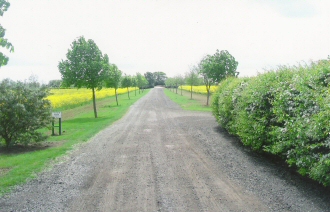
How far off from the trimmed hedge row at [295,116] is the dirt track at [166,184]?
0.62m

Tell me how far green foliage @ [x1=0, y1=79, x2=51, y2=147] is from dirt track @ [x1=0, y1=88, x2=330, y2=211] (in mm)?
3023

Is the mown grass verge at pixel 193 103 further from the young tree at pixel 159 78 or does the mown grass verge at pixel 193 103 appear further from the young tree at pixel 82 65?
the young tree at pixel 159 78

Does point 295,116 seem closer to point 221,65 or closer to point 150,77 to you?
point 221,65

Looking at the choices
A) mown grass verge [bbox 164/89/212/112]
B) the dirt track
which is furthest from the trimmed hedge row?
mown grass verge [bbox 164/89/212/112]

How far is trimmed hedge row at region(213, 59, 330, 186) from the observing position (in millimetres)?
5684

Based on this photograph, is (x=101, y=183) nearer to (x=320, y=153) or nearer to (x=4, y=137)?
(x=320, y=153)

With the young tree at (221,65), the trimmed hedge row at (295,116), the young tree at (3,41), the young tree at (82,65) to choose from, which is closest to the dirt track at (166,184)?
the trimmed hedge row at (295,116)

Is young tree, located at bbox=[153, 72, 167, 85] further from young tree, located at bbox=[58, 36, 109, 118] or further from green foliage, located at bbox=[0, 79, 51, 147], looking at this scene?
green foliage, located at bbox=[0, 79, 51, 147]

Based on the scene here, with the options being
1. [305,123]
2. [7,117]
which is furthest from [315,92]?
[7,117]

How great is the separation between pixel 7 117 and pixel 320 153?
36.8 feet

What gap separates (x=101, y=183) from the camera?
6938 millimetres

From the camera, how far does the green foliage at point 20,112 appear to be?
11680 mm

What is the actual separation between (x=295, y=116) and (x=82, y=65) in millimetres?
18068

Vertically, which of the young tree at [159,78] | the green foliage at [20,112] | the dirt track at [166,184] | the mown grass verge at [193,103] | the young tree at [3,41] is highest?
the young tree at [159,78]
